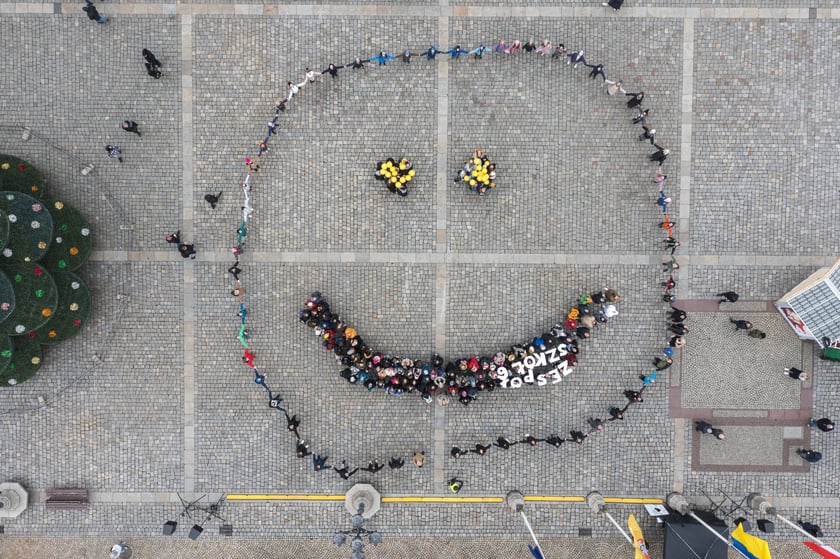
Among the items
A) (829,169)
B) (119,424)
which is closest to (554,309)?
(829,169)

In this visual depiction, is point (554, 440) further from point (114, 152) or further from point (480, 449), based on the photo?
point (114, 152)

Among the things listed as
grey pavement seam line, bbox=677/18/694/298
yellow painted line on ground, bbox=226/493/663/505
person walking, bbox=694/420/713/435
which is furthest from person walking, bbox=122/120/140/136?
person walking, bbox=694/420/713/435

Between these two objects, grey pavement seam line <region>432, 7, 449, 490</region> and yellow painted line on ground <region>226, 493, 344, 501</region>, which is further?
yellow painted line on ground <region>226, 493, 344, 501</region>

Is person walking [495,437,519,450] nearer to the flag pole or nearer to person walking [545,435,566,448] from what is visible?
person walking [545,435,566,448]

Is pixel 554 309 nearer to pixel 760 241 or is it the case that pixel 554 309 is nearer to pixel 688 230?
pixel 688 230

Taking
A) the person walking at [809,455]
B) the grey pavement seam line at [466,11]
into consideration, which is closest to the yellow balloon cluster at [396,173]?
the grey pavement seam line at [466,11]

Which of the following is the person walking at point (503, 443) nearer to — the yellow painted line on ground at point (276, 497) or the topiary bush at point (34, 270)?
the yellow painted line on ground at point (276, 497)
